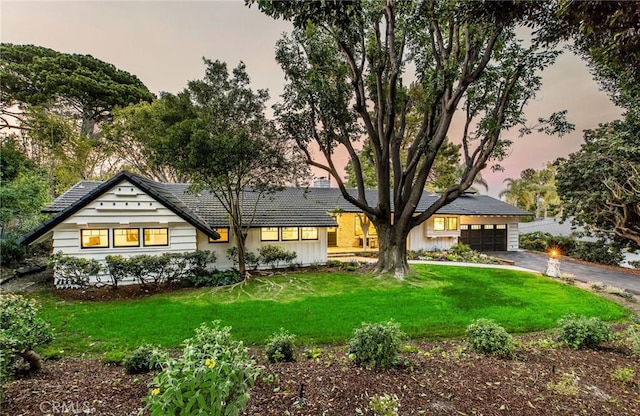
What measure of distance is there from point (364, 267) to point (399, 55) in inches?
348

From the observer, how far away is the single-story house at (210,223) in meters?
10.0

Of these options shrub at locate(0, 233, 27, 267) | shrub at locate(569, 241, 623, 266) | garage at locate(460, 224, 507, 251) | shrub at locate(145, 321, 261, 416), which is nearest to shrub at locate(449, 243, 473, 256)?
garage at locate(460, 224, 507, 251)

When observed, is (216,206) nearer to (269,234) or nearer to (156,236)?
(269,234)

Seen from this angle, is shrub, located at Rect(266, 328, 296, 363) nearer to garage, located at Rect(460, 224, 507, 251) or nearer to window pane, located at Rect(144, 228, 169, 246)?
window pane, located at Rect(144, 228, 169, 246)

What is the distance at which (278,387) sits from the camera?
325 centimetres

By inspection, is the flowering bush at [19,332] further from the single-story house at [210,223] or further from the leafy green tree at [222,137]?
the single-story house at [210,223]

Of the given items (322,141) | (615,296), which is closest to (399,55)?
(322,141)

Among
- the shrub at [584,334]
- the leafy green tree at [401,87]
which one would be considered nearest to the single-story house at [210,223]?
the leafy green tree at [401,87]

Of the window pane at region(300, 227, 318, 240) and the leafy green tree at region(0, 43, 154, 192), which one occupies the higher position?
the leafy green tree at region(0, 43, 154, 192)

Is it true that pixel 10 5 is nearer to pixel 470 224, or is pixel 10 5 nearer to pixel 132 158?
pixel 132 158

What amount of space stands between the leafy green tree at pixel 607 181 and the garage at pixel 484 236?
4.97 m

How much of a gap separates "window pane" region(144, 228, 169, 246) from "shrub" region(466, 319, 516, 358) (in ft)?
35.4

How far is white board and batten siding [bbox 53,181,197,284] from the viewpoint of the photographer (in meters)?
9.83

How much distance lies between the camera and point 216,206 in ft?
46.0
